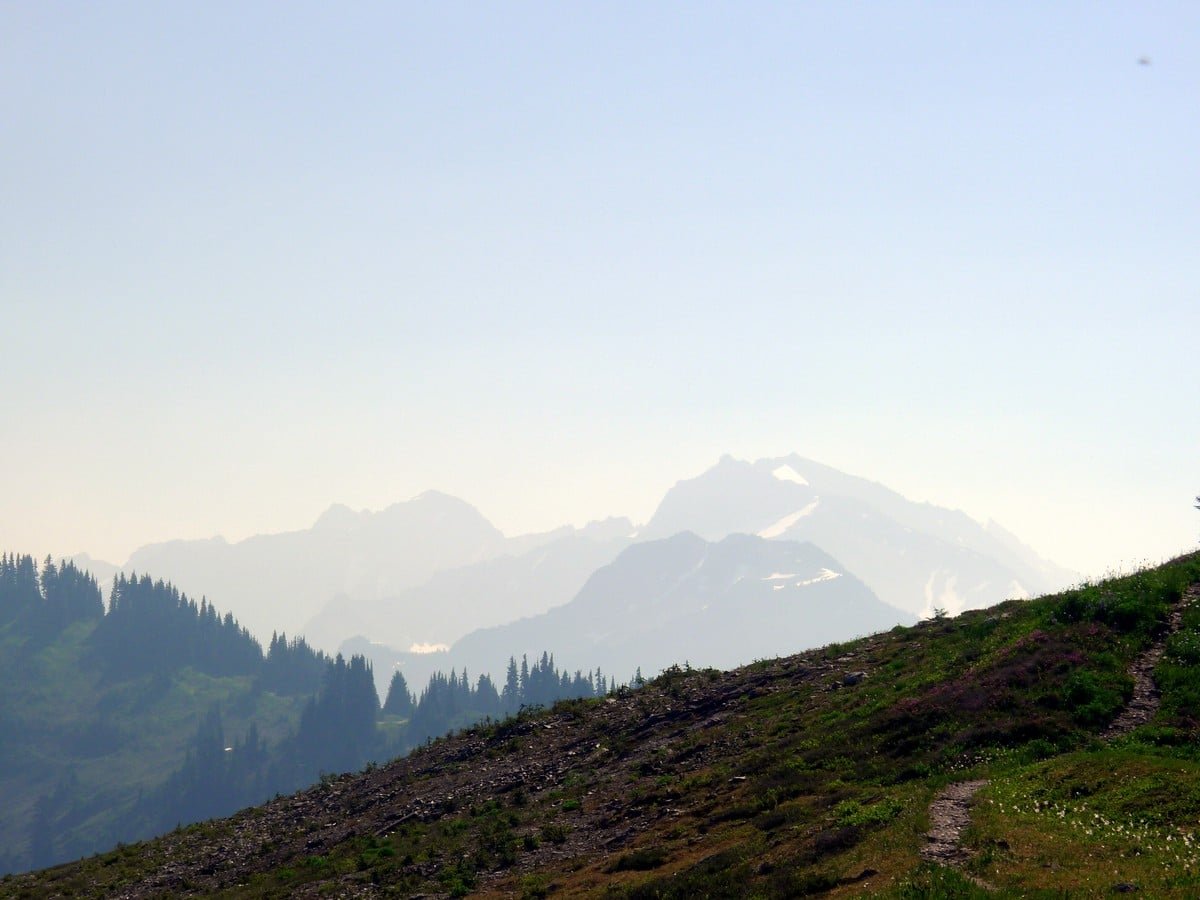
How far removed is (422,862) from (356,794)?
17552 mm

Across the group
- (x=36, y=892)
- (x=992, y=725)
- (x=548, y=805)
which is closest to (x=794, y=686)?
(x=548, y=805)

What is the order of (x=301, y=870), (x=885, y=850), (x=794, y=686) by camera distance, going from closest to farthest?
1. (x=885, y=850)
2. (x=301, y=870)
3. (x=794, y=686)

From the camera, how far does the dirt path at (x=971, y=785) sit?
1038 inches

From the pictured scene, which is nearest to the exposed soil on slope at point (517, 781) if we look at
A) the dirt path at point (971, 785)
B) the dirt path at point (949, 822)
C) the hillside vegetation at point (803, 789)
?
the hillside vegetation at point (803, 789)

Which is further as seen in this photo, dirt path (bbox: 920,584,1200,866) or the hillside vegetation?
the hillside vegetation

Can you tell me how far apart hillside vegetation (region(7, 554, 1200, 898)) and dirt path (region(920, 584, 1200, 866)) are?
280mm

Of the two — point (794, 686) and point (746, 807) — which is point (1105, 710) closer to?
point (746, 807)

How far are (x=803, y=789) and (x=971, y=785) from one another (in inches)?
277

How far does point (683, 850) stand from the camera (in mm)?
35250

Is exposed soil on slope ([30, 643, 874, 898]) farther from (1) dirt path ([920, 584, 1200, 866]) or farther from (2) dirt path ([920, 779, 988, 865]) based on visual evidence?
(1) dirt path ([920, 584, 1200, 866])

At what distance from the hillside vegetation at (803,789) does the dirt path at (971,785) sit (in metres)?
0.28

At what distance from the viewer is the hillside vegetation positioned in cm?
2648

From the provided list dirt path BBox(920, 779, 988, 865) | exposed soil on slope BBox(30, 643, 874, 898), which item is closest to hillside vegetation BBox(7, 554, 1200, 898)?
exposed soil on slope BBox(30, 643, 874, 898)

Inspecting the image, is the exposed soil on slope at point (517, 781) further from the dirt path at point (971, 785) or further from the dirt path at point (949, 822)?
the dirt path at point (971, 785)
